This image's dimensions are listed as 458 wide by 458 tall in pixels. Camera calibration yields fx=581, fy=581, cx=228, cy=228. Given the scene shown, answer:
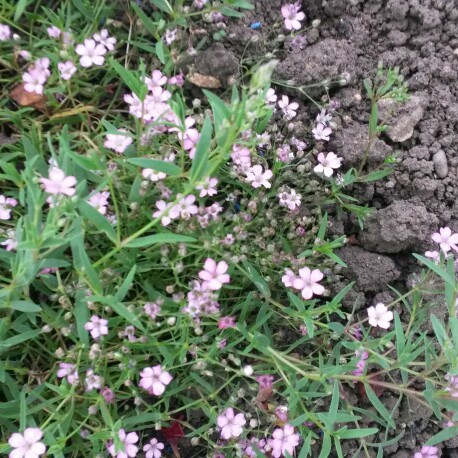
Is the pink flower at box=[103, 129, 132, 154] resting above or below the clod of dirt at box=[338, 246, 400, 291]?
above

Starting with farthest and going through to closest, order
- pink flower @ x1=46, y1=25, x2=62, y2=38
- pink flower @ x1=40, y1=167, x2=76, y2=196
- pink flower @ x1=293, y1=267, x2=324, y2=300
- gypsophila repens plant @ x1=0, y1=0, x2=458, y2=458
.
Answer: pink flower @ x1=46, y1=25, x2=62, y2=38 < pink flower @ x1=293, y1=267, x2=324, y2=300 < gypsophila repens plant @ x1=0, y1=0, x2=458, y2=458 < pink flower @ x1=40, y1=167, x2=76, y2=196

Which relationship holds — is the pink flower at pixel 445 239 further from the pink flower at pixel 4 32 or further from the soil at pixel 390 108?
the pink flower at pixel 4 32

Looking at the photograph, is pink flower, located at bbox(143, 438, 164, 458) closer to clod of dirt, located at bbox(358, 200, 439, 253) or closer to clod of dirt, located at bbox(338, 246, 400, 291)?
clod of dirt, located at bbox(338, 246, 400, 291)

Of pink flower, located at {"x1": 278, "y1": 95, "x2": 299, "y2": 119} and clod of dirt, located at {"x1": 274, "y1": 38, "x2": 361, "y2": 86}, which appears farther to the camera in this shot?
clod of dirt, located at {"x1": 274, "y1": 38, "x2": 361, "y2": 86}

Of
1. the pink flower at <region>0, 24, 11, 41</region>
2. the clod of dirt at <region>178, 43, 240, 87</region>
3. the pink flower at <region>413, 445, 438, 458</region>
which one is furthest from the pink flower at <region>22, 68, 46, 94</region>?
the pink flower at <region>413, 445, 438, 458</region>

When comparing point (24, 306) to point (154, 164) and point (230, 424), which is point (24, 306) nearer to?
point (154, 164)

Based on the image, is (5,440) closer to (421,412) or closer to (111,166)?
(111,166)
